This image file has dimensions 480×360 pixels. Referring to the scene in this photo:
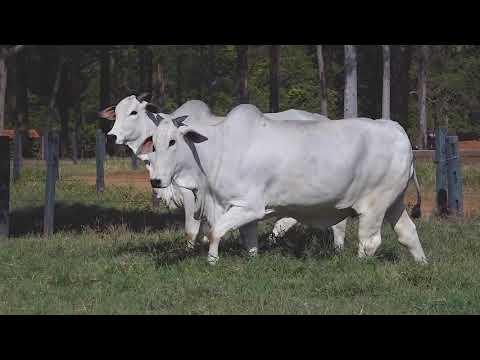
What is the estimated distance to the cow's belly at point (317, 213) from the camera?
8.86m

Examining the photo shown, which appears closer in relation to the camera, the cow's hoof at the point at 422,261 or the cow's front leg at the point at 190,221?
the cow's hoof at the point at 422,261

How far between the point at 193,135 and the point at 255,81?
151 ft

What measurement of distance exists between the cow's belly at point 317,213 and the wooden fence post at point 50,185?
12.3 ft

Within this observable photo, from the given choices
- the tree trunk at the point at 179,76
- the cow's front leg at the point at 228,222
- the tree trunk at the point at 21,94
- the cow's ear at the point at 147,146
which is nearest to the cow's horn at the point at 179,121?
the cow's ear at the point at 147,146

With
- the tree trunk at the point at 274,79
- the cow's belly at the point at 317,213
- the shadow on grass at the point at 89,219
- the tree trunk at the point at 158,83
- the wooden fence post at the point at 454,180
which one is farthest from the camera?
the tree trunk at the point at 158,83

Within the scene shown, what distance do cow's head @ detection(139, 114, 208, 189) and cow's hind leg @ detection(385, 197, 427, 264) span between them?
1917 millimetres

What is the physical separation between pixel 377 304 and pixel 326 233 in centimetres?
398

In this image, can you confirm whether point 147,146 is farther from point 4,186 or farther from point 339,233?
point 4,186

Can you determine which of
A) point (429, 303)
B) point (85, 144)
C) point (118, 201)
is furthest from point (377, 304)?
point (85, 144)

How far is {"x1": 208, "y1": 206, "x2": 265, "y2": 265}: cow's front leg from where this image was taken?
27.9 feet

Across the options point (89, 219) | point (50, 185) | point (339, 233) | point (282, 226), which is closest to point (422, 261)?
point (339, 233)

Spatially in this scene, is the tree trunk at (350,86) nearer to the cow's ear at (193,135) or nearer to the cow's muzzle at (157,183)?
the cow's ear at (193,135)

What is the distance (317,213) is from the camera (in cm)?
897

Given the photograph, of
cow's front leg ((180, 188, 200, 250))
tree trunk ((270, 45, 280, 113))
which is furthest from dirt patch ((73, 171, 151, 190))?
cow's front leg ((180, 188, 200, 250))
